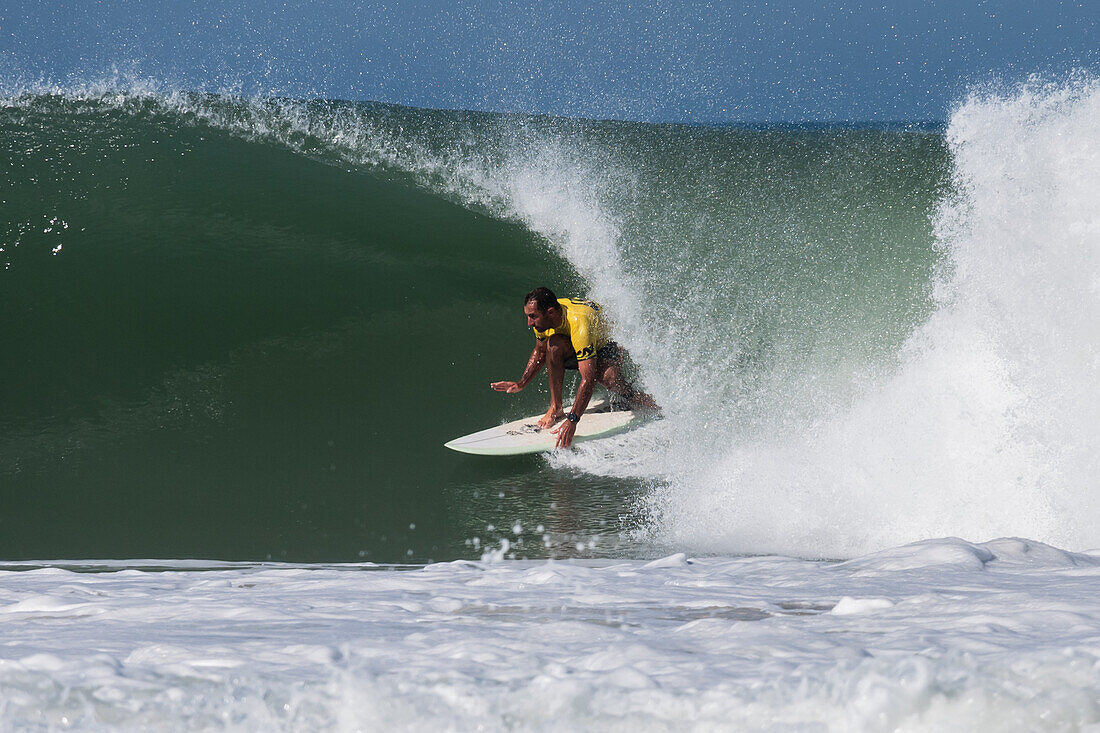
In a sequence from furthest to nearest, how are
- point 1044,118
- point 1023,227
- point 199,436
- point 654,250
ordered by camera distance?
point 654,250, point 1044,118, point 199,436, point 1023,227

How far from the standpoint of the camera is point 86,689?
3.82 feet

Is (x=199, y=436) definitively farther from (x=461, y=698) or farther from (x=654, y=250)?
(x=461, y=698)

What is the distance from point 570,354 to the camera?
17.7ft

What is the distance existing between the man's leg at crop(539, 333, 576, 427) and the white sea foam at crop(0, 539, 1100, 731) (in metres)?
3.48

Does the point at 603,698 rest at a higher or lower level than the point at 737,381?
lower

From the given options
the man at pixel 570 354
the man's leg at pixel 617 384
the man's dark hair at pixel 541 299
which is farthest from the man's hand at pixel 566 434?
the man's dark hair at pixel 541 299

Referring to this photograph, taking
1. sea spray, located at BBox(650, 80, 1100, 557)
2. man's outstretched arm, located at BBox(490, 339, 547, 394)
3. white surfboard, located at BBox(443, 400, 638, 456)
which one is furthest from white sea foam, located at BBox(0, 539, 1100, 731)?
man's outstretched arm, located at BBox(490, 339, 547, 394)

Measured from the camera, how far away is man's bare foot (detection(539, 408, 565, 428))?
212 inches

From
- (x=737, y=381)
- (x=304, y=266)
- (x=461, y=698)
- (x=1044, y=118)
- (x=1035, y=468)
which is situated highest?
(x=1044, y=118)

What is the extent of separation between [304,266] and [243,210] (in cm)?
95

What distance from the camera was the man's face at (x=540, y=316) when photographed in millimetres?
5074

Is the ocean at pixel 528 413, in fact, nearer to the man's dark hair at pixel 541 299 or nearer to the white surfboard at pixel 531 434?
the white surfboard at pixel 531 434

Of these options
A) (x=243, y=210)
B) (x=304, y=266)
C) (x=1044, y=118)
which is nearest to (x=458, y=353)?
(x=304, y=266)

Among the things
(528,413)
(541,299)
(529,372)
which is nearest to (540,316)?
(541,299)
